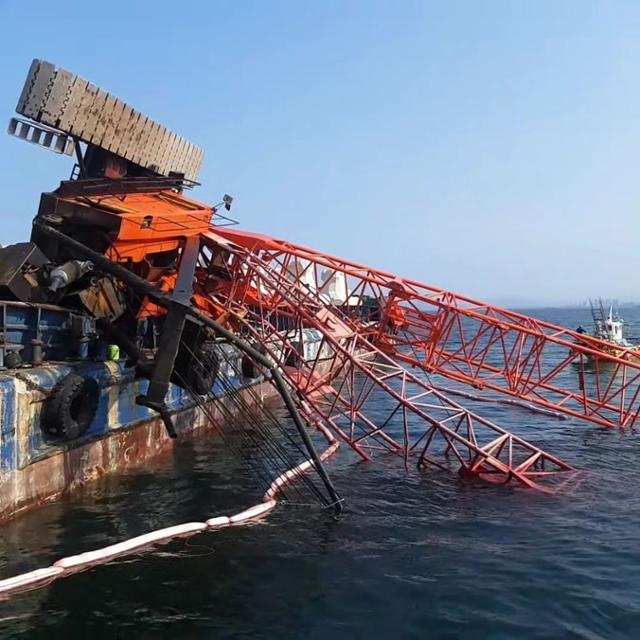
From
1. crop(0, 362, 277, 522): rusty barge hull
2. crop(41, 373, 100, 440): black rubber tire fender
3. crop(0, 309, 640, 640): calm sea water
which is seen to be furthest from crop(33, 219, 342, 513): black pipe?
crop(41, 373, 100, 440): black rubber tire fender

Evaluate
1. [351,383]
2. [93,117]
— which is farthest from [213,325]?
[93,117]

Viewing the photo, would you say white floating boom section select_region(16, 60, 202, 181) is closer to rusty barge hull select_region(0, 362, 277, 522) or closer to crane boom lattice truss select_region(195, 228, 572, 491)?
crane boom lattice truss select_region(195, 228, 572, 491)

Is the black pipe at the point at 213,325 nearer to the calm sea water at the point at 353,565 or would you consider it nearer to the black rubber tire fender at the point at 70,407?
the calm sea water at the point at 353,565

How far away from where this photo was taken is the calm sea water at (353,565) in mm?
9711

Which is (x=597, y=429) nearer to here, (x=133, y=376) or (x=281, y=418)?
(x=281, y=418)

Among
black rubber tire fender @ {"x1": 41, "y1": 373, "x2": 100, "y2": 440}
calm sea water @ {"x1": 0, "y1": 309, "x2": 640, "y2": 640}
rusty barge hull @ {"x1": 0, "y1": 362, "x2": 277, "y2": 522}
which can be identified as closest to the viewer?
calm sea water @ {"x1": 0, "y1": 309, "x2": 640, "y2": 640}

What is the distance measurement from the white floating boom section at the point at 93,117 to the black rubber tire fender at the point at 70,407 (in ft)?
40.4

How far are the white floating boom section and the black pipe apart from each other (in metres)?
7.43

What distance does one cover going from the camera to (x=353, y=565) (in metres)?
11.8

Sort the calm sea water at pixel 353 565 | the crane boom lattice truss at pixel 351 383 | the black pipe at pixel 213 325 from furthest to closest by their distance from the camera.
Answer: the crane boom lattice truss at pixel 351 383 → the black pipe at pixel 213 325 → the calm sea water at pixel 353 565

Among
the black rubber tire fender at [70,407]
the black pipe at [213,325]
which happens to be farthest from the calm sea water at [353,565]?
the black rubber tire fender at [70,407]

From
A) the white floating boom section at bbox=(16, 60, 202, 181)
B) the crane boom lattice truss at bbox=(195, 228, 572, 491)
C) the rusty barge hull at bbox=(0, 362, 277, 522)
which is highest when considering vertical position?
the white floating boom section at bbox=(16, 60, 202, 181)

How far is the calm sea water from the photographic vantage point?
9.71m

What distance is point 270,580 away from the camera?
36.8 feet
